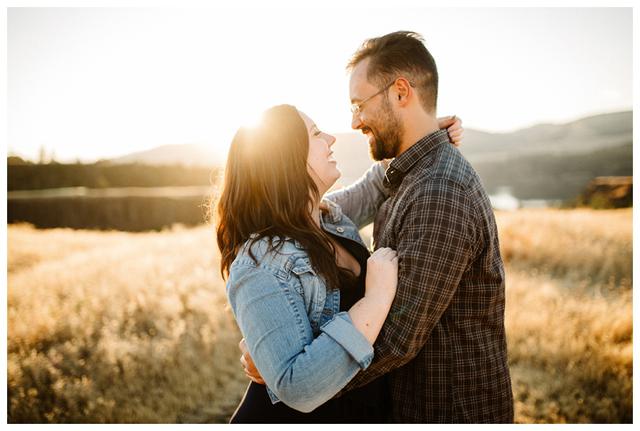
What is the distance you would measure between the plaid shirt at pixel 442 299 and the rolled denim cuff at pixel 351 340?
0.51ft

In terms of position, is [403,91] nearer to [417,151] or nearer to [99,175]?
[417,151]

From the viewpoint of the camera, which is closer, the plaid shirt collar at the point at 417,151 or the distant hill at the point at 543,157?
the plaid shirt collar at the point at 417,151

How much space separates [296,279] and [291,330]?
10.8 inches

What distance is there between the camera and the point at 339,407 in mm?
2092

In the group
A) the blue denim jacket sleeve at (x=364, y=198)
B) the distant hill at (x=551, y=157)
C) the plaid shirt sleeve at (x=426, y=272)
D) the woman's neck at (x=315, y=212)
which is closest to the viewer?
the plaid shirt sleeve at (x=426, y=272)

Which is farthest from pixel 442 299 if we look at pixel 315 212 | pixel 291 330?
pixel 315 212

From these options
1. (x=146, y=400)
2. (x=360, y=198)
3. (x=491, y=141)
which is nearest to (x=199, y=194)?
(x=146, y=400)

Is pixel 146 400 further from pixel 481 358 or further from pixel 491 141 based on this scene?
pixel 491 141

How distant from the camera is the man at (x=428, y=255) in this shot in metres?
1.82

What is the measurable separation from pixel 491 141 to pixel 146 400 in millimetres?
104933

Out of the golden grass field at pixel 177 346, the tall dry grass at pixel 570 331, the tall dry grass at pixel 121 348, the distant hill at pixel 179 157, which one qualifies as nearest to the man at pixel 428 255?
the golden grass field at pixel 177 346

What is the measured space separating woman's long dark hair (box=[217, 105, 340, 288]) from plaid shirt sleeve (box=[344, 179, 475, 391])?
12.9 inches

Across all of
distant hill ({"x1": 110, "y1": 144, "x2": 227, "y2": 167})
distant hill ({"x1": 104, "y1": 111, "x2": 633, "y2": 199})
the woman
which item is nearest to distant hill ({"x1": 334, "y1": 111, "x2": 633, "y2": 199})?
distant hill ({"x1": 104, "y1": 111, "x2": 633, "y2": 199})

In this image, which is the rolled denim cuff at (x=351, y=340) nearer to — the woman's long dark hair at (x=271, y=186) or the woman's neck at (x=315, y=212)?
the woman's long dark hair at (x=271, y=186)
